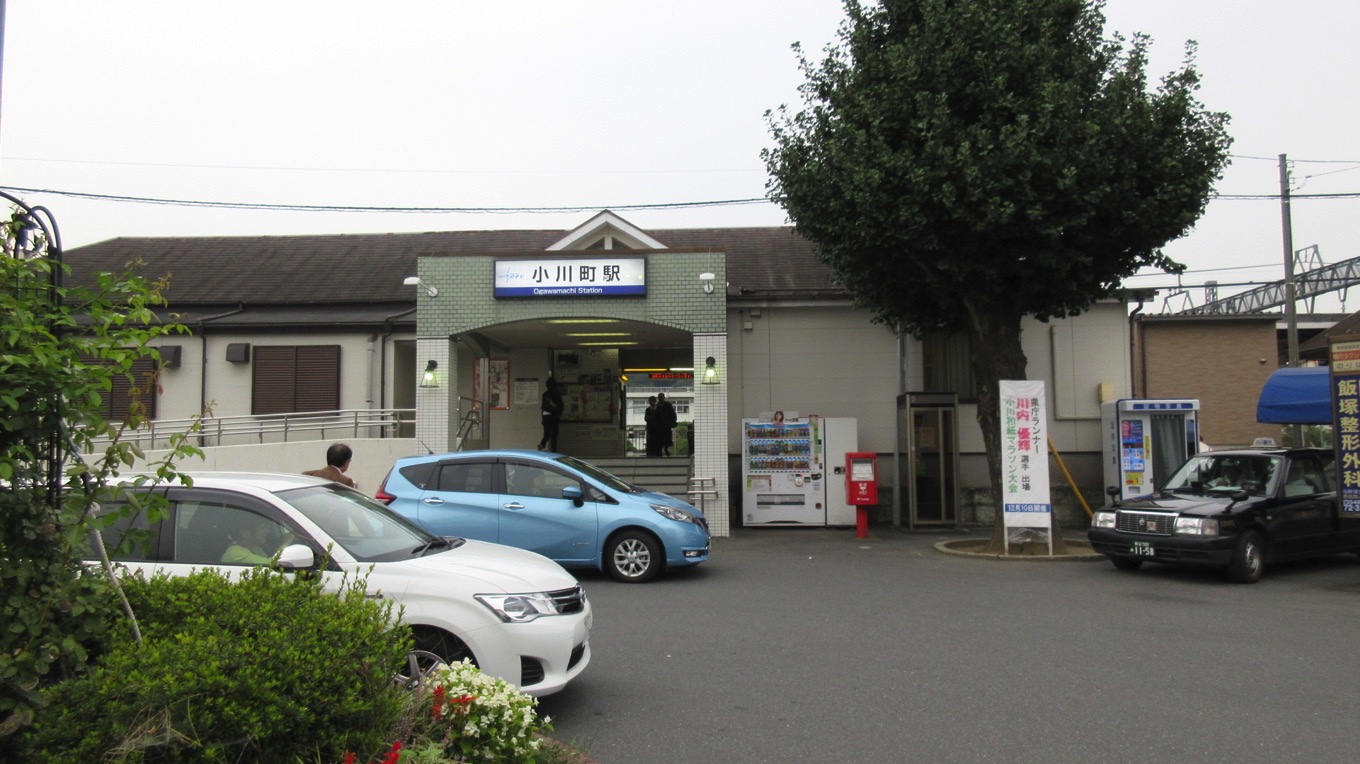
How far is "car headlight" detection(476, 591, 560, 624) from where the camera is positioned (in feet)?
18.2

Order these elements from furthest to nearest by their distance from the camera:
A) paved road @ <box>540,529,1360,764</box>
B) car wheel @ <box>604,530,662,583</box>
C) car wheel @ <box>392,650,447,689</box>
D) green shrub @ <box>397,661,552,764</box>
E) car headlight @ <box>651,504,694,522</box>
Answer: car headlight @ <box>651,504,694,522</box>
car wheel @ <box>604,530,662,583</box>
paved road @ <box>540,529,1360,764</box>
car wheel @ <box>392,650,447,689</box>
green shrub @ <box>397,661,552,764</box>

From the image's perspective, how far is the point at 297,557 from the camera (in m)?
5.07

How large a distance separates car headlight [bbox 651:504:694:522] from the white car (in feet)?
17.0

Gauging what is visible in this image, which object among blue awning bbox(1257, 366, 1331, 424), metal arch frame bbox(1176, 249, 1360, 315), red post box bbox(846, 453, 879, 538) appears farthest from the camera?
metal arch frame bbox(1176, 249, 1360, 315)

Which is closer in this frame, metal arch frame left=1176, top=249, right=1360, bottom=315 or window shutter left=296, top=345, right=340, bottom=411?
window shutter left=296, top=345, right=340, bottom=411

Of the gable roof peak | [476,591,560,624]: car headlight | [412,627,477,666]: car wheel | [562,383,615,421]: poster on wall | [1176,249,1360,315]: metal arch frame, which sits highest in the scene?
[1176,249,1360,315]: metal arch frame

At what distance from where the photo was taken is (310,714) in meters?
3.43

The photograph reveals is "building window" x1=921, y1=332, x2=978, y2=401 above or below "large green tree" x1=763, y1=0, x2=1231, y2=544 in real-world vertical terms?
below

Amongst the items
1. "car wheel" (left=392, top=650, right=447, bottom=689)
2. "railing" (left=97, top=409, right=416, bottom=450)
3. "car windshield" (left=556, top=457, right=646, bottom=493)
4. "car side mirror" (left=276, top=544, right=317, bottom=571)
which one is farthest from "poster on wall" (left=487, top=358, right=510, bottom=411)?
"car side mirror" (left=276, top=544, right=317, bottom=571)

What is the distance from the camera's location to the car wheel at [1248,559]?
451 inches

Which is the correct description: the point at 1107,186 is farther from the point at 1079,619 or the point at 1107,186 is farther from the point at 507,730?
the point at 507,730

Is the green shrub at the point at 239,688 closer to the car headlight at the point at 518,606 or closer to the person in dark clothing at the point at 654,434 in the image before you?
the car headlight at the point at 518,606

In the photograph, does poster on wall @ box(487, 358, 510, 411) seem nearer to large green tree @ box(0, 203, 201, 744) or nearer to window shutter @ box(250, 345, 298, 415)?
window shutter @ box(250, 345, 298, 415)

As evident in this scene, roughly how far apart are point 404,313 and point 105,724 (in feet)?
57.0
